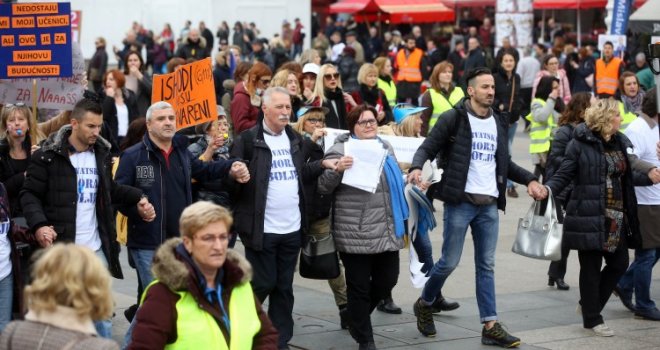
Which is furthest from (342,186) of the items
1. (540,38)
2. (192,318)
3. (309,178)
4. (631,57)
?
(540,38)

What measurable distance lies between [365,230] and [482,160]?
3.46ft

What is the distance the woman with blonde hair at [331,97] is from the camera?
1134 centimetres

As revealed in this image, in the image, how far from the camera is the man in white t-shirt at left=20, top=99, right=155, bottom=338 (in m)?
7.08

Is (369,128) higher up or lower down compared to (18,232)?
higher up

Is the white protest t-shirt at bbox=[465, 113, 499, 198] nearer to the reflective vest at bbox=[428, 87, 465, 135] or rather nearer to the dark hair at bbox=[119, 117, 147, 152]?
the dark hair at bbox=[119, 117, 147, 152]

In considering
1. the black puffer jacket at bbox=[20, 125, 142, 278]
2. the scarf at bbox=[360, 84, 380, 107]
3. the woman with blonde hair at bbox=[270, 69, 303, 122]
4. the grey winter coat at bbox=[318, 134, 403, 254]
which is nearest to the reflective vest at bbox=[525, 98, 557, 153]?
the scarf at bbox=[360, 84, 380, 107]

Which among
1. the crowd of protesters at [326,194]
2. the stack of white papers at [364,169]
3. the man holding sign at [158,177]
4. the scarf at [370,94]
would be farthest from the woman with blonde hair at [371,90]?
the man holding sign at [158,177]

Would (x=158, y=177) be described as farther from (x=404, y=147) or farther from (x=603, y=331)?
(x=603, y=331)

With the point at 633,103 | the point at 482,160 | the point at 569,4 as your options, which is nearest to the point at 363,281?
the point at 482,160

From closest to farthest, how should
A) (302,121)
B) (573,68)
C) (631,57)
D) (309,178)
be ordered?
(309,178)
(302,121)
(573,68)
(631,57)

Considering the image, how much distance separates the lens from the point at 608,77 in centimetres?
2189

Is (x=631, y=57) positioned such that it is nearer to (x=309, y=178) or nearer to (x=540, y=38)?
(x=540, y=38)

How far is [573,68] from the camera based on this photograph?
26984mm

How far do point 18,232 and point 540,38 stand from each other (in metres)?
33.4
